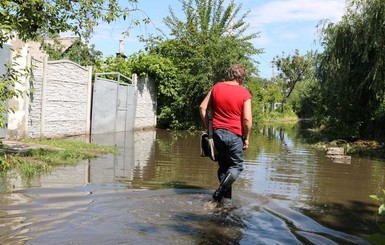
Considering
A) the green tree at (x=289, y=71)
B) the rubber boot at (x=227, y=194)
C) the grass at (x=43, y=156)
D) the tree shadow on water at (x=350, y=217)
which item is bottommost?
the tree shadow on water at (x=350, y=217)

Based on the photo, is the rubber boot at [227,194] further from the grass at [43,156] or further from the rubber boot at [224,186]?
the grass at [43,156]

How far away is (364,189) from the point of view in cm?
748

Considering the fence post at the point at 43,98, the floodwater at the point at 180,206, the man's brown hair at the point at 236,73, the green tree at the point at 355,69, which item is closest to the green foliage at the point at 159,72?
the green tree at the point at 355,69

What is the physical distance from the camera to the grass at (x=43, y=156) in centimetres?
700

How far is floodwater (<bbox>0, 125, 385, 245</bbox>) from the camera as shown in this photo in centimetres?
422

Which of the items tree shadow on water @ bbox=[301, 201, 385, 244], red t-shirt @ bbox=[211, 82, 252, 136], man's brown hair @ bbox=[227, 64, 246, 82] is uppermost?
man's brown hair @ bbox=[227, 64, 246, 82]

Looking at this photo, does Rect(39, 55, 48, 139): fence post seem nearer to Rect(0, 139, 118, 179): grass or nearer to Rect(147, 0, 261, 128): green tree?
Rect(0, 139, 118, 179): grass

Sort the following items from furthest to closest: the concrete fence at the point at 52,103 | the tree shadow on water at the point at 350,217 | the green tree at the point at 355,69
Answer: the green tree at the point at 355,69 < the concrete fence at the point at 52,103 < the tree shadow on water at the point at 350,217

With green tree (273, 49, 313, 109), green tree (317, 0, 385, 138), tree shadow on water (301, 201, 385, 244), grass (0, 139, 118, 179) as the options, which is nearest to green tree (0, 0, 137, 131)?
grass (0, 139, 118, 179)

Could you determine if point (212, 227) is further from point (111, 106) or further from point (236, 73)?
point (111, 106)

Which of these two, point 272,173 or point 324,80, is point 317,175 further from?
point 324,80

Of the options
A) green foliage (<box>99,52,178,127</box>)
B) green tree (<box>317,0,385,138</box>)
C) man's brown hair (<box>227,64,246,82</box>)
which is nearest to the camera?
man's brown hair (<box>227,64,246,82</box>)

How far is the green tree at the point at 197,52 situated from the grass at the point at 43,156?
36.7 feet

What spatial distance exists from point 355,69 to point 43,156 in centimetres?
1258
